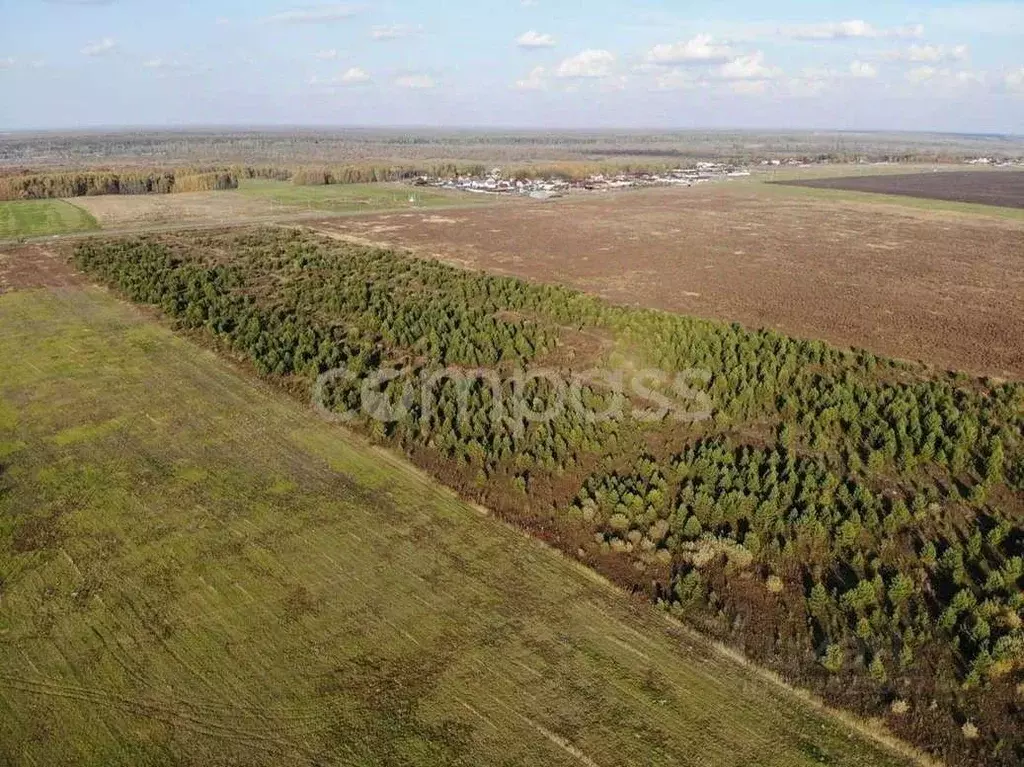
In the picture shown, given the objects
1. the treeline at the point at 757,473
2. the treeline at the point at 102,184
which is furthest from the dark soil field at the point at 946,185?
the treeline at the point at 102,184

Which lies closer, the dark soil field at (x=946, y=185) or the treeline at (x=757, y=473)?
the treeline at (x=757, y=473)

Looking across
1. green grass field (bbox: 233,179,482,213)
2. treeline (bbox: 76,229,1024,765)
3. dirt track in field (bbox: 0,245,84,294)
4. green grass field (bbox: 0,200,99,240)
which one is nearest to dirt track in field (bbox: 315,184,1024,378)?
treeline (bbox: 76,229,1024,765)

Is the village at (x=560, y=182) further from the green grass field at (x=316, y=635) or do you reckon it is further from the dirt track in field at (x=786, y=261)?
the green grass field at (x=316, y=635)

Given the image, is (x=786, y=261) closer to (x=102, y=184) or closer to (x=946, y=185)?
(x=946, y=185)

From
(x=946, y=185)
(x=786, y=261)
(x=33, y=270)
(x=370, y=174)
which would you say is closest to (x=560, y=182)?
(x=370, y=174)

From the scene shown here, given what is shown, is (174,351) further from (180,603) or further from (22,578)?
(180,603)
